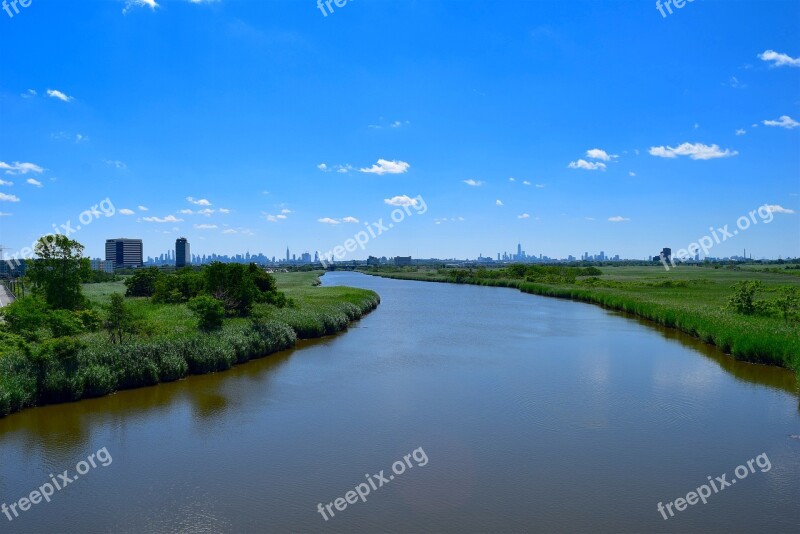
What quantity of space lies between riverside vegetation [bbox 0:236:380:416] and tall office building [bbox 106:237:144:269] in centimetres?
11839

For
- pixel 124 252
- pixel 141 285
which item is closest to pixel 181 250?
pixel 124 252

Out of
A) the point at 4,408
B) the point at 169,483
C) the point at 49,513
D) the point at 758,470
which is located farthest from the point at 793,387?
the point at 4,408

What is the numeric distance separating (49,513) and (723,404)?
715 inches

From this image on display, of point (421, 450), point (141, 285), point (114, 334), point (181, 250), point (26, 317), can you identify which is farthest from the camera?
point (181, 250)

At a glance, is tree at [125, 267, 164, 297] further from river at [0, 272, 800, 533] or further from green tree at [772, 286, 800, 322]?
green tree at [772, 286, 800, 322]

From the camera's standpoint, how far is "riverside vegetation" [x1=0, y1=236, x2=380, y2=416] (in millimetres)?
15984

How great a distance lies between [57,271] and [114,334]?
374cm

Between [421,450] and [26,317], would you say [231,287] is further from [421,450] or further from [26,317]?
[421,450]

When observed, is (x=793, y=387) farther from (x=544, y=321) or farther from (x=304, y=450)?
(x=544, y=321)

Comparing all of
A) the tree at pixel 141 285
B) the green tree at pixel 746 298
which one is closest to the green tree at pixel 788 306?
the green tree at pixel 746 298

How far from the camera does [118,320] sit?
64.4ft

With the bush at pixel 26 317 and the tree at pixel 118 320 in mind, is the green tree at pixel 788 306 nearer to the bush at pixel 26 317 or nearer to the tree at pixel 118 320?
the tree at pixel 118 320

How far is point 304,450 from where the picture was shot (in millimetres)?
12820

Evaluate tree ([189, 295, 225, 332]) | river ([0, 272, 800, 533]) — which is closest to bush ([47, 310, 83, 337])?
river ([0, 272, 800, 533])
